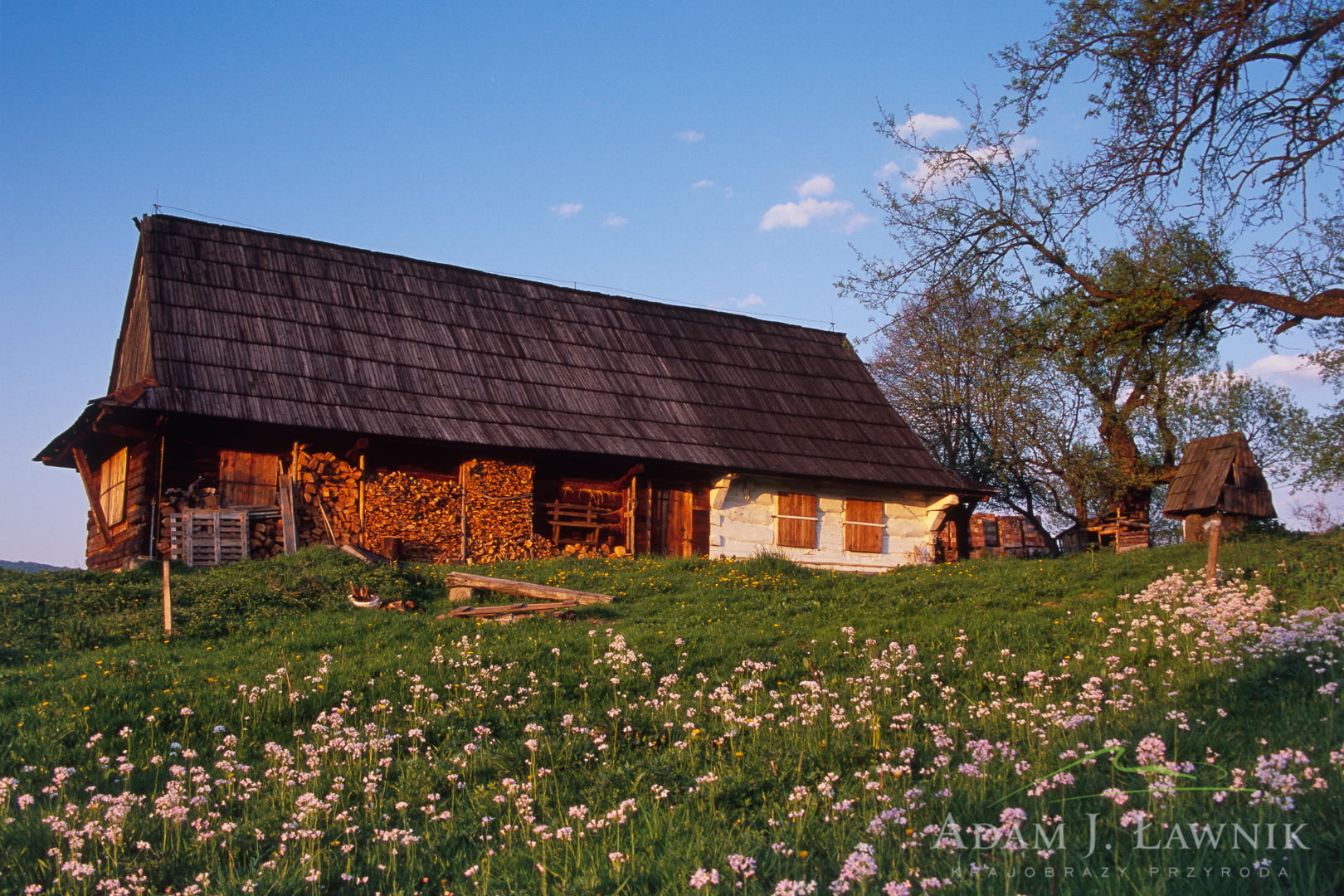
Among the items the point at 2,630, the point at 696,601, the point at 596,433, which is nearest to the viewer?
the point at 2,630

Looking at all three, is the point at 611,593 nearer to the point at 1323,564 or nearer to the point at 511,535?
the point at 511,535

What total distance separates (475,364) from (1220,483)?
42.9ft

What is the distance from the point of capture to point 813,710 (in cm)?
652

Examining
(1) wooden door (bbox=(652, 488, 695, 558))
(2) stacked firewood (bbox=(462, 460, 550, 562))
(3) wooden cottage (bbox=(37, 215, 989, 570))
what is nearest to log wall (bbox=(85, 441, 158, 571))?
(3) wooden cottage (bbox=(37, 215, 989, 570))

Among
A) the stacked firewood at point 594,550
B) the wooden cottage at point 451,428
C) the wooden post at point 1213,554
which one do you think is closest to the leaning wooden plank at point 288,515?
the wooden cottage at point 451,428

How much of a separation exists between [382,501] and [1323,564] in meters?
14.0

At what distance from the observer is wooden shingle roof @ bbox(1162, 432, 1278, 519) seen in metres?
14.0

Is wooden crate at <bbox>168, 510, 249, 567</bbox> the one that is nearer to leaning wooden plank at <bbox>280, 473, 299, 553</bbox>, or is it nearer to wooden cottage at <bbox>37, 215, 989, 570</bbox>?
wooden cottage at <bbox>37, 215, 989, 570</bbox>

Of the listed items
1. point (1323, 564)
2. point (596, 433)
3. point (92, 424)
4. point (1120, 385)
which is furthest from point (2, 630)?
point (1120, 385)

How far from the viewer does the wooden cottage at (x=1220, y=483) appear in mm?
14000

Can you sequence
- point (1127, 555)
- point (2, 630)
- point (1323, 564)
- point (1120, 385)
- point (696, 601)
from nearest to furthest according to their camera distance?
1. point (2, 630)
2. point (1323, 564)
3. point (696, 601)
4. point (1127, 555)
5. point (1120, 385)

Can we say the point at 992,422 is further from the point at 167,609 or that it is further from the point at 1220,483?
the point at 167,609

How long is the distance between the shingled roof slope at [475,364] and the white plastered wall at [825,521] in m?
0.62

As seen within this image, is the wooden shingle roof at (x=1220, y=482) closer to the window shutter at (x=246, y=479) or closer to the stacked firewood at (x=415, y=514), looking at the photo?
the stacked firewood at (x=415, y=514)
